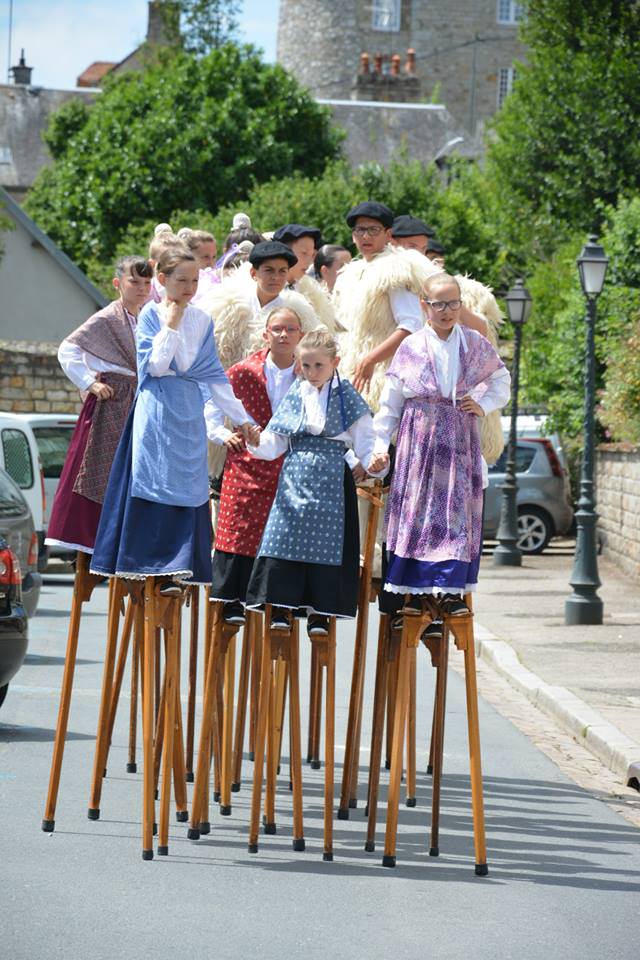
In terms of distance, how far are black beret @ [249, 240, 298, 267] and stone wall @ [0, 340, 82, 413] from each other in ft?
72.5

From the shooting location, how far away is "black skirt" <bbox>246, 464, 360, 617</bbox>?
685 centimetres

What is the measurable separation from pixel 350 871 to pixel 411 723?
183 cm

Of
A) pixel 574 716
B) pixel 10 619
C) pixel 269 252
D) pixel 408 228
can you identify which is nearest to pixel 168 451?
pixel 269 252

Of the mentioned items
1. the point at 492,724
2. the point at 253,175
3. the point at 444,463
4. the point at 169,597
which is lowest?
the point at 492,724

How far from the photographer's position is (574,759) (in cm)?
998

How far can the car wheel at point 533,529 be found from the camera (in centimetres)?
2825

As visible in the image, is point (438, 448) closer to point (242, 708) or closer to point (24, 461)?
point (242, 708)

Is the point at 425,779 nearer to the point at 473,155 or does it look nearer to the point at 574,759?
the point at 574,759

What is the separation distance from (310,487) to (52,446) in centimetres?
1628

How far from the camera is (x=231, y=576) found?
7.29m

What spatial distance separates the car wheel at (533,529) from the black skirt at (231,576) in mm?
21145

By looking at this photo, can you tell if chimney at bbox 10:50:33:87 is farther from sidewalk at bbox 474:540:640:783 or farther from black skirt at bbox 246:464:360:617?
black skirt at bbox 246:464:360:617

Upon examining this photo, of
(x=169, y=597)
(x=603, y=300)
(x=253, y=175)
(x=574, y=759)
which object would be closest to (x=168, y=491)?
(x=169, y=597)

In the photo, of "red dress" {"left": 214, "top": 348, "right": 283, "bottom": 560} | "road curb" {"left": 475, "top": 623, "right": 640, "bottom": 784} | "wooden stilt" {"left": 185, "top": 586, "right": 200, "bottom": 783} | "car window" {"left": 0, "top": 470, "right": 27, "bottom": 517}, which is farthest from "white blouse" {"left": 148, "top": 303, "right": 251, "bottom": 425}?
"car window" {"left": 0, "top": 470, "right": 27, "bottom": 517}
